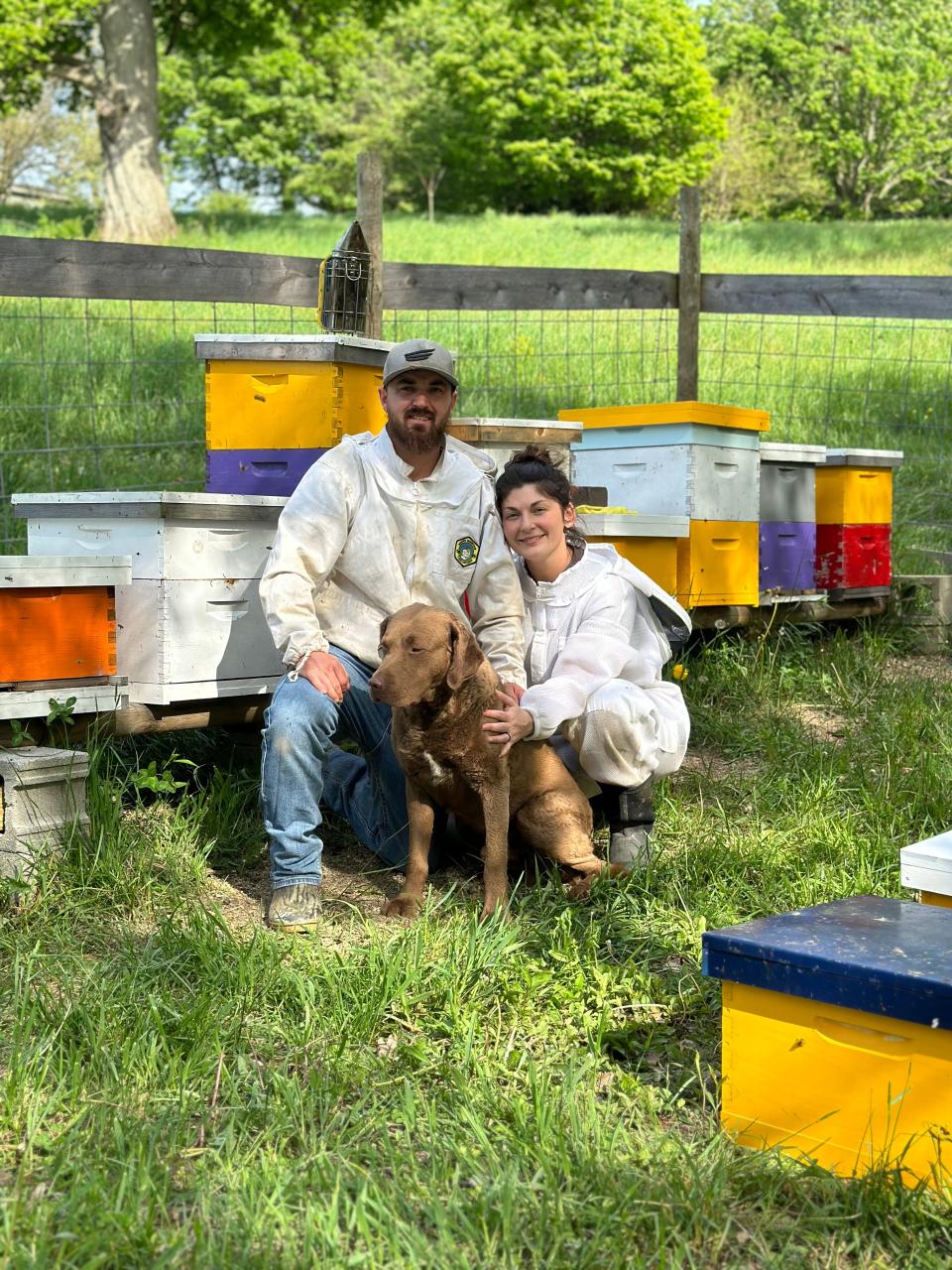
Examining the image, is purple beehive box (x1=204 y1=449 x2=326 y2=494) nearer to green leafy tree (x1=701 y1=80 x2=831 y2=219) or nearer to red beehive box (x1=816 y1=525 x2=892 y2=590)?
red beehive box (x1=816 y1=525 x2=892 y2=590)

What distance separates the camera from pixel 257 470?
457 cm

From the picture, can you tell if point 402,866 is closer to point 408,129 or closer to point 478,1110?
point 478,1110

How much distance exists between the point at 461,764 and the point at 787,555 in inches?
125

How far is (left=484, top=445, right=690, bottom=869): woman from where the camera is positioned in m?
3.86

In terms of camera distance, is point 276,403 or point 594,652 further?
point 276,403

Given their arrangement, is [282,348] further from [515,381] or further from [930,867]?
[515,381]

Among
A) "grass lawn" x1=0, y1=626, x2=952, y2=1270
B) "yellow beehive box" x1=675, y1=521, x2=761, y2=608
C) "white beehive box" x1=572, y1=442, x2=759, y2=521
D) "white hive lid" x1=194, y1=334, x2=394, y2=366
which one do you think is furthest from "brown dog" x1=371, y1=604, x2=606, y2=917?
"white beehive box" x1=572, y1=442, x2=759, y2=521

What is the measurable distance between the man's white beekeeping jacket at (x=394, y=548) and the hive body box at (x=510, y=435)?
2.68 feet

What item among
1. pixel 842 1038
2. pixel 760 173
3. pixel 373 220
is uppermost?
pixel 760 173

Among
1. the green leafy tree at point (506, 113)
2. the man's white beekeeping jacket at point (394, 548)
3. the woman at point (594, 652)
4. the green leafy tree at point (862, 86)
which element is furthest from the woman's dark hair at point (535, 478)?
the green leafy tree at point (862, 86)

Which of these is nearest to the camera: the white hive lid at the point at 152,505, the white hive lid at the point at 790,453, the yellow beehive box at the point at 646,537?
the white hive lid at the point at 152,505

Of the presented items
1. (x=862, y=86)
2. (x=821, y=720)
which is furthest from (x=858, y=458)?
(x=862, y=86)

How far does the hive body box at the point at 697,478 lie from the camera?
18.3 feet

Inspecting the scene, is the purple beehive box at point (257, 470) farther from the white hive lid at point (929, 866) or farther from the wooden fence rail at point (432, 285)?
the white hive lid at point (929, 866)
